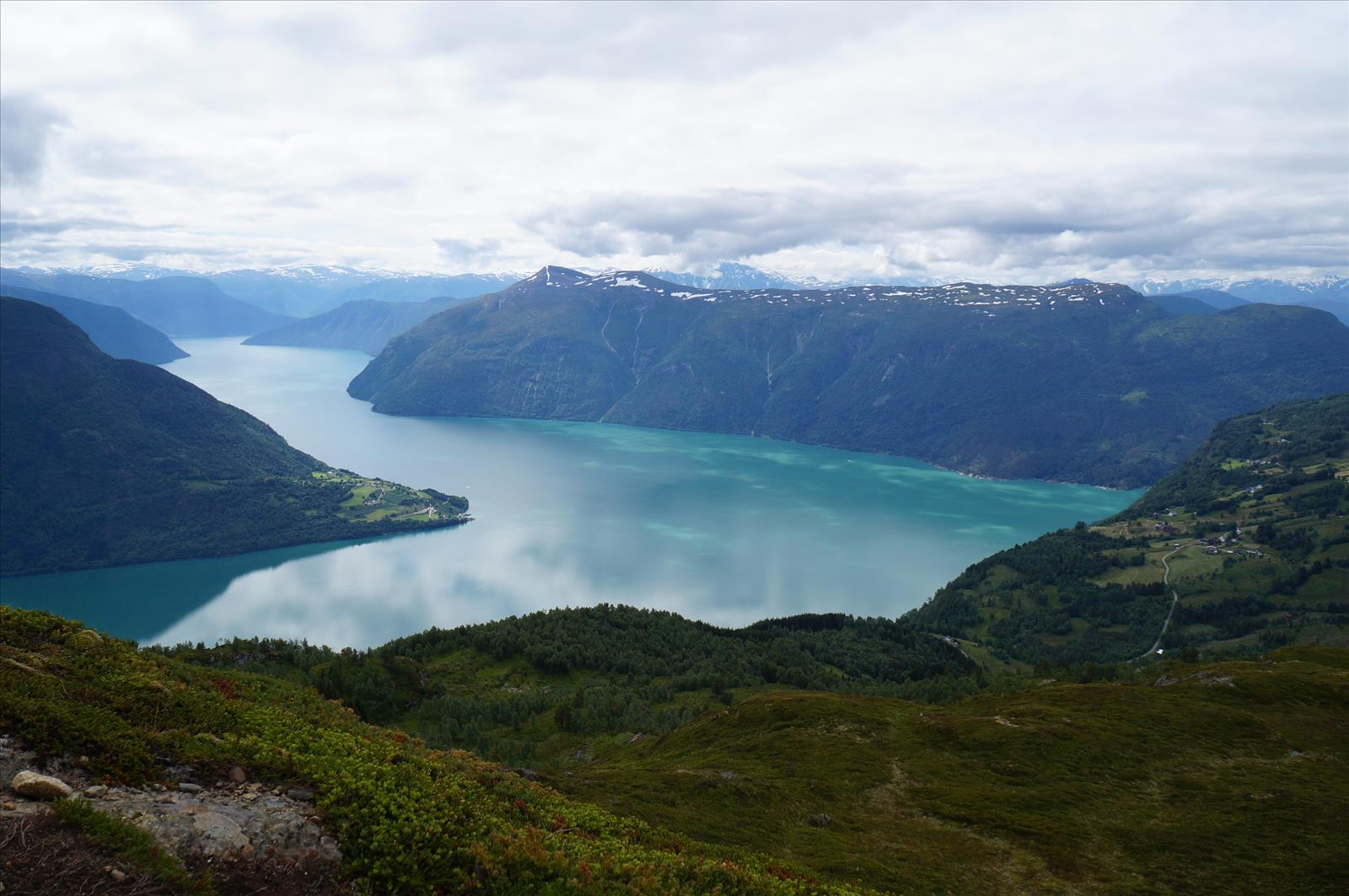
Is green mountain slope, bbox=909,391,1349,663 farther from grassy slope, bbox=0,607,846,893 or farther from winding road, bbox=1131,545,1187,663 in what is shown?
grassy slope, bbox=0,607,846,893

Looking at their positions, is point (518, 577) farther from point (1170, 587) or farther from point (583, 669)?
point (1170, 587)

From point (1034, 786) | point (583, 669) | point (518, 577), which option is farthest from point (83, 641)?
point (518, 577)

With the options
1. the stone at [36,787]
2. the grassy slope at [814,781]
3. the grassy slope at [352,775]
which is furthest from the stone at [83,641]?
the stone at [36,787]

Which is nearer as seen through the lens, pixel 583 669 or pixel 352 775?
pixel 352 775

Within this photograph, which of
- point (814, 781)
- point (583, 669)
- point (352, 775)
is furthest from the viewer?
point (583, 669)

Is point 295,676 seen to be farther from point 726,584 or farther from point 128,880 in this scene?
point 726,584

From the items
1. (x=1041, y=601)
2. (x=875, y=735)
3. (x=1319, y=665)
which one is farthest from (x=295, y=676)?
(x=1041, y=601)
